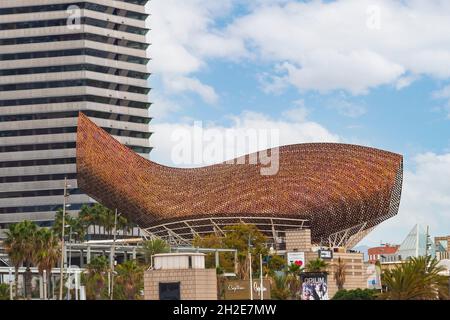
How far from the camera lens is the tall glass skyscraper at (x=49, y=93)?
553 feet

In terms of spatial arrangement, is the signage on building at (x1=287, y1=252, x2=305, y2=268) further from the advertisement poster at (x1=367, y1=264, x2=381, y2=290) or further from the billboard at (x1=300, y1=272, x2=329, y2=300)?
the billboard at (x1=300, y1=272, x2=329, y2=300)

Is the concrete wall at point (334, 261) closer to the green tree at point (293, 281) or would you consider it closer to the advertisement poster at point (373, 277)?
the advertisement poster at point (373, 277)

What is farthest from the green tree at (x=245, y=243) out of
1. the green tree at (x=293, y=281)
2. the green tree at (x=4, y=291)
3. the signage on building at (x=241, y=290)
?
the green tree at (x=4, y=291)

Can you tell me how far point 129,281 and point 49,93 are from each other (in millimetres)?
83818

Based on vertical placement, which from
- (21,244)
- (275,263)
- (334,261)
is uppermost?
(21,244)

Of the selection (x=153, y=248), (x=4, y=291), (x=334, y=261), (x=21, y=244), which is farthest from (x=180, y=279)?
(x=334, y=261)

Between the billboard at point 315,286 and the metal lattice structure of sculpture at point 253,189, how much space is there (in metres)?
44.6

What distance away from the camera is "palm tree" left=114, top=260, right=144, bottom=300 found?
89938 mm

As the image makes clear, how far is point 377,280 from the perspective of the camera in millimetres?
111188

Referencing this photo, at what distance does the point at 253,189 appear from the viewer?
130 m

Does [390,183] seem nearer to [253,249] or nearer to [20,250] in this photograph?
[253,249]

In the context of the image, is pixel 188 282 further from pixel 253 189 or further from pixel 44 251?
pixel 253 189

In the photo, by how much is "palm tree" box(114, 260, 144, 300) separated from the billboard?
16.2 meters

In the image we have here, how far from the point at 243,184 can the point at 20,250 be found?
1840 inches
